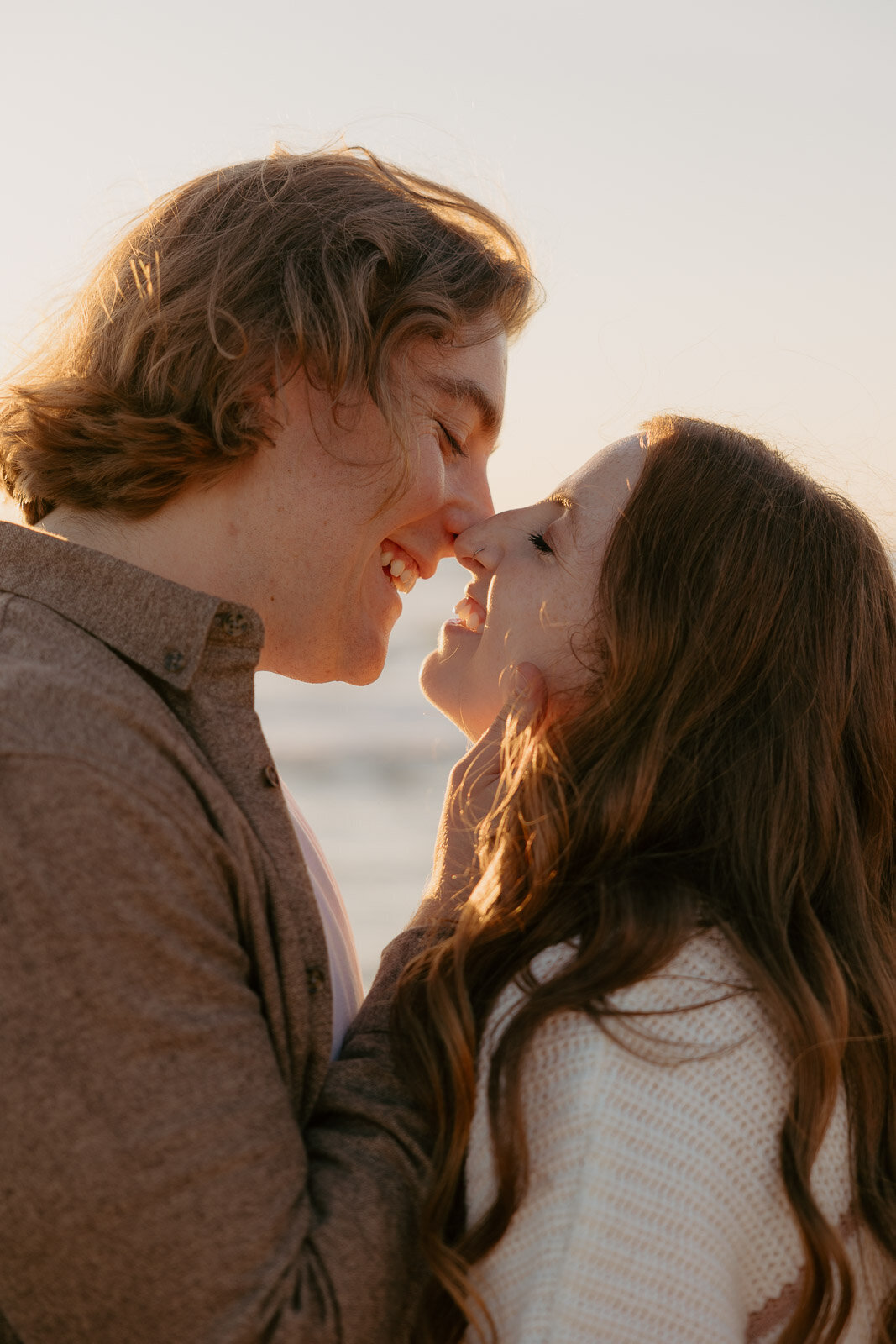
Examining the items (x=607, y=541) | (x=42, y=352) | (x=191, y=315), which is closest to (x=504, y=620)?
(x=607, y=541)

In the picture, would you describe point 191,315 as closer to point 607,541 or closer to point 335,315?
point 335,315

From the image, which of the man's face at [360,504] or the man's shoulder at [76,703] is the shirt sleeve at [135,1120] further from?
the man's face at [360,504]

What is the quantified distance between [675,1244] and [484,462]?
1812 mm

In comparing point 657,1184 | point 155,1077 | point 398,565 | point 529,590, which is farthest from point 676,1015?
point 398,565

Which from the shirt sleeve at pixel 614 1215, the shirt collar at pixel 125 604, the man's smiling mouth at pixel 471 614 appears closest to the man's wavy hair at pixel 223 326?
the shirt collar at pixel 125 604

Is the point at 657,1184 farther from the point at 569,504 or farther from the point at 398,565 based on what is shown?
the point at 398,565

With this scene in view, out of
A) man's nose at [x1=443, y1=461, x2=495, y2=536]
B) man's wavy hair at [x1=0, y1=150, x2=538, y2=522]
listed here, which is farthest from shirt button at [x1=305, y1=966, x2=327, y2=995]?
man's nose at [x1=443, y1=461, x2=495, y2=536]

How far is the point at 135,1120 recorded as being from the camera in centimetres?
135

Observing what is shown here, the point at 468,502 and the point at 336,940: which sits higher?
the point at 468,502

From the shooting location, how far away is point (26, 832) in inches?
54.8

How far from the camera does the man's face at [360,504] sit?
2.40 m

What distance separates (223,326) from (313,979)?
4.11ft

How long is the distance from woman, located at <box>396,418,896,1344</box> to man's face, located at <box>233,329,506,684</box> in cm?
17

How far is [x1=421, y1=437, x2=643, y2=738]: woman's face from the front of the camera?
243cm
